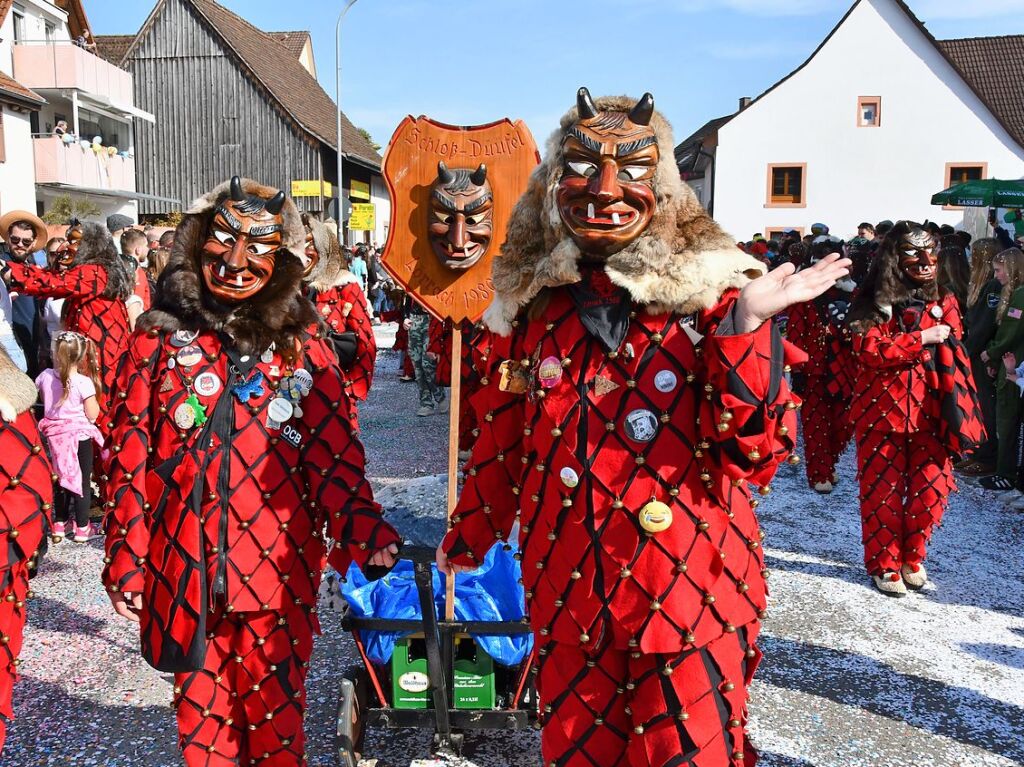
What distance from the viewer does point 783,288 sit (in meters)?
1.90

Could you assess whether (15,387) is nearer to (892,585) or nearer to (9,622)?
(9,622)

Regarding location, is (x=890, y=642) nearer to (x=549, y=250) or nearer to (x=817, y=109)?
(x=549, y=250)

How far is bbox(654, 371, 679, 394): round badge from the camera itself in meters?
2.16

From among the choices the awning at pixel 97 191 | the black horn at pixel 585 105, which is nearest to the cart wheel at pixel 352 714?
the black horn at pixel 585 105

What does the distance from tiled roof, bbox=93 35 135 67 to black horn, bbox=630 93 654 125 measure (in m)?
34.6

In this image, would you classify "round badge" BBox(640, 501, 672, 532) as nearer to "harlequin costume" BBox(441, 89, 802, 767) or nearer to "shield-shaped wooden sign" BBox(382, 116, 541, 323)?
"harlequin costume" BBox(441, 89, 802, 767)

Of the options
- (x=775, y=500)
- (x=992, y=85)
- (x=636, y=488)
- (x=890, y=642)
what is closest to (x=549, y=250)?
(x=636, y=488)

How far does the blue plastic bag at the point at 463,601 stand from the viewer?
11.1ft

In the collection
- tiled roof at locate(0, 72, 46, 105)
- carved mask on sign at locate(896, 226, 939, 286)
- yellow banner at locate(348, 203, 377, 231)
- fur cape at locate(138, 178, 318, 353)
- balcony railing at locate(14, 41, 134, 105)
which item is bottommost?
fur cape at locate(138, 178, 318, 353)

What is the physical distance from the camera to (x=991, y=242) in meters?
7.70

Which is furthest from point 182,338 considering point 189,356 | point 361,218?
point 361,218

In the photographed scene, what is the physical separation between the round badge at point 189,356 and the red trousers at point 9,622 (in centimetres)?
73

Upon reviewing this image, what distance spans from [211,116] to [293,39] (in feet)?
31.8

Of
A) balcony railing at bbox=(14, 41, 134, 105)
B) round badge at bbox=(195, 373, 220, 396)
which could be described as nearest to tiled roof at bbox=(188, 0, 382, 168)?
balcony railing at bbox=(14, 41, 134, 105)
